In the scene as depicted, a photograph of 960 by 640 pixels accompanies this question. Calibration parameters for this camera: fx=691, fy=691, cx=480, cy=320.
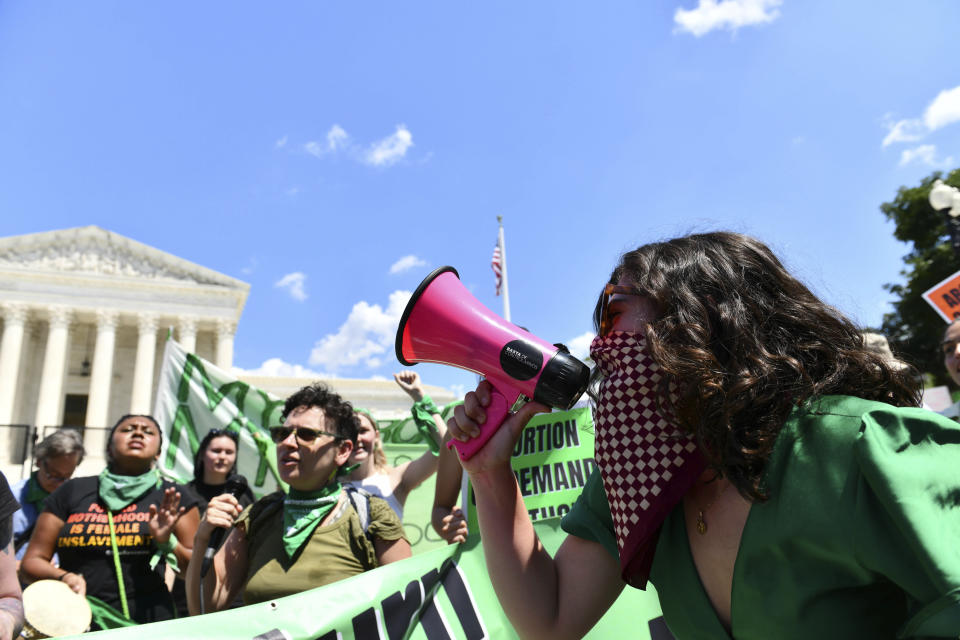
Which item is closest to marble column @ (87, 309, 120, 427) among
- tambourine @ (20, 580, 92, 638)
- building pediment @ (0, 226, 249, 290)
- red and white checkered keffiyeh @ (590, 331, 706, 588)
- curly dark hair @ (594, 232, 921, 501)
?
building pediment @ (0, 226, 249, 290)

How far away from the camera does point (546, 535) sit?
3.50 metres

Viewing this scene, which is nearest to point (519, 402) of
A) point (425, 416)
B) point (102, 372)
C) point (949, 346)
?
point (425, 416)

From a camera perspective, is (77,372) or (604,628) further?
(77,372)

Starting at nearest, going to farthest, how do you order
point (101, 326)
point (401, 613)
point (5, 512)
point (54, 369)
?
point (5, 512)
point (401, 613)
point (54, 369)
point (101, 326)

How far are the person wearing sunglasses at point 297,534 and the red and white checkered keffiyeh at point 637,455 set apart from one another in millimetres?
1845

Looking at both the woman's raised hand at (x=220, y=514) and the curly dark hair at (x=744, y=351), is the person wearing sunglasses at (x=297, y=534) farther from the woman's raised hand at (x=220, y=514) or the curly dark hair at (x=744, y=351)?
the curly dark hair at (x=744, y=351)

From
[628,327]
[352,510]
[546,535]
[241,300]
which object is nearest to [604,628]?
[546,535]

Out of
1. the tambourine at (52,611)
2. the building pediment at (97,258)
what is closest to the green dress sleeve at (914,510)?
the tambourine at (52,611)

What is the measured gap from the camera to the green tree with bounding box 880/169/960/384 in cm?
2509

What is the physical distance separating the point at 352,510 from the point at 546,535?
99cm

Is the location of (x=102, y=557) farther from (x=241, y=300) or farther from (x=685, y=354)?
(x=241, y=300)

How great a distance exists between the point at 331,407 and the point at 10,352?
4670cm

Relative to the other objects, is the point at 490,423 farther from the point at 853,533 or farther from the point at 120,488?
the point at 120,488

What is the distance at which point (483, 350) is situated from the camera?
69.1 inches
